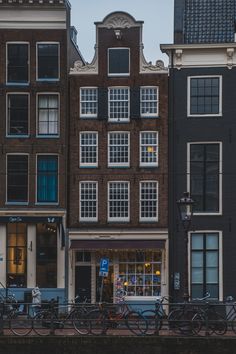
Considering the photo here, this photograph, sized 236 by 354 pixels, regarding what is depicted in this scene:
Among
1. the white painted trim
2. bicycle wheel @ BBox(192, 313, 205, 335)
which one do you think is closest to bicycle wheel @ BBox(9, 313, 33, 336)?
bicycle wheel @ BBox(192, 313, 205, 335)

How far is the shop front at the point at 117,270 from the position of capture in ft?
150

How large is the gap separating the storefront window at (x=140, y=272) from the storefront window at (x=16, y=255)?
462 centimetres

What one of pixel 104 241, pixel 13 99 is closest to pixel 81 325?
pixel 104 241

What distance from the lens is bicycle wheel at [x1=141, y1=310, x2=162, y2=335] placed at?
1137 inches

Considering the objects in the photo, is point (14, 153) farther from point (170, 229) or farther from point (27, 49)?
point (170, 229)

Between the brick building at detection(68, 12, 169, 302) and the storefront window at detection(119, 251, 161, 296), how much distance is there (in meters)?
0.05

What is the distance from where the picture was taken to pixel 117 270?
45.9 meters

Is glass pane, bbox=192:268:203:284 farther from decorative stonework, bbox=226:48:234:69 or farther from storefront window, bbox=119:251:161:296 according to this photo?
decorative stonework, bbox=226:48:234:69

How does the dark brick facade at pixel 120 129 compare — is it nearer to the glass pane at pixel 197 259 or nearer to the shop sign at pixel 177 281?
the glass pane at pixel 197 259

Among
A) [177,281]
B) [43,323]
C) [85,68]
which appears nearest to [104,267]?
[177,281]

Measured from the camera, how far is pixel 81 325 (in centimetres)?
2961

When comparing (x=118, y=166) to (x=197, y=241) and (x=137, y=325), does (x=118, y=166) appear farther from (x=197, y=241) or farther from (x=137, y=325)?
(x=137, y=325)

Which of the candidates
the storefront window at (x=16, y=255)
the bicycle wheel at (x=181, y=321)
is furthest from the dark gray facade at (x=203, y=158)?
the bicycle wheel at (x=181, y=321)

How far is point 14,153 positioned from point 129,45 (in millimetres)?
7632
